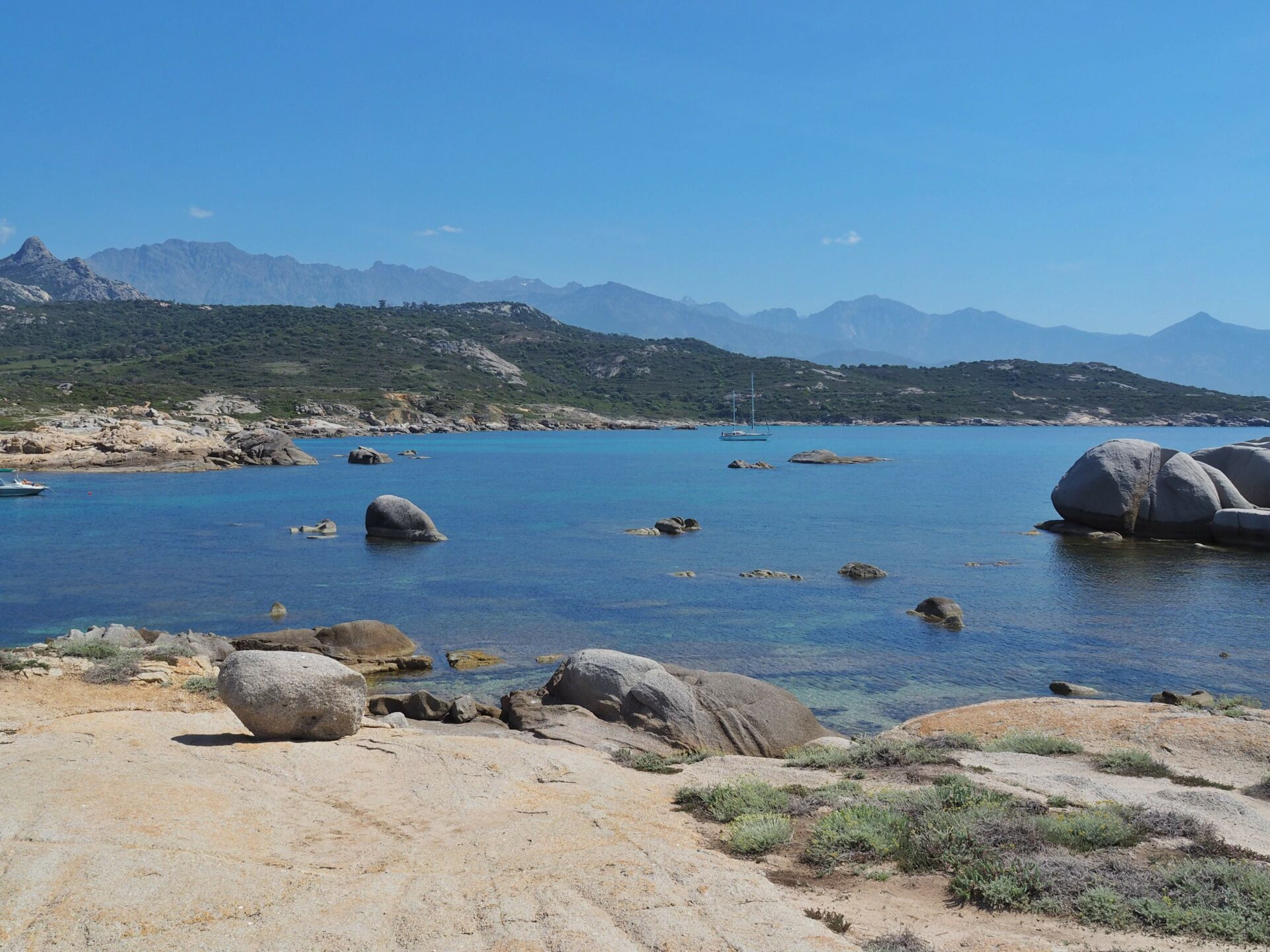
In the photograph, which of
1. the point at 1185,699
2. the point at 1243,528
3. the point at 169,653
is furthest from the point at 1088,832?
the point at 1243,528

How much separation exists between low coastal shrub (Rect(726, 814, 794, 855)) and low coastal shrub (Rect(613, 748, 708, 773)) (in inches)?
128

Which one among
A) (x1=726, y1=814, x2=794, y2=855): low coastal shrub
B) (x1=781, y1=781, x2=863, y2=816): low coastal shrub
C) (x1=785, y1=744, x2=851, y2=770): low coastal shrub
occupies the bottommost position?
(x1=785, y1=744, x2=851, y2=770): low coastal shrub

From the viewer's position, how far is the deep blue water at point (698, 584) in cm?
2542

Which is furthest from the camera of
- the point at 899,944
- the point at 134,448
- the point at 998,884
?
the point at 134,448

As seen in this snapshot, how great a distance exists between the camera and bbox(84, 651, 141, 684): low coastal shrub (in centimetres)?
1917

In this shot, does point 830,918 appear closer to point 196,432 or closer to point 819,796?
point 819,796

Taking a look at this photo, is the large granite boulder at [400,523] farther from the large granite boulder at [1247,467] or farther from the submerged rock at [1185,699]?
the large granite boulder at [1247,467]

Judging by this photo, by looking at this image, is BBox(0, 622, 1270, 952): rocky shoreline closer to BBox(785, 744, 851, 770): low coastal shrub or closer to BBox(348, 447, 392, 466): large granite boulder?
BBox(785, 744, 851, 770): low coastal shrub

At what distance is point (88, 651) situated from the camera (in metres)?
21.0

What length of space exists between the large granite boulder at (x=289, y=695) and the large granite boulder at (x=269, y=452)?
291 ft

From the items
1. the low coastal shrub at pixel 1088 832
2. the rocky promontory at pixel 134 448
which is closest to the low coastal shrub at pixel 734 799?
the low coastal shrub at pixel 1088 832

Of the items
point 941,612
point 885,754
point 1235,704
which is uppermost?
point 885,754

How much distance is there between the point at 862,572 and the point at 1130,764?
2467cm

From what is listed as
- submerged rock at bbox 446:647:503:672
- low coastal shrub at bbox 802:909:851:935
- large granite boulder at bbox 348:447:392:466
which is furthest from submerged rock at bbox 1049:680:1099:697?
large granite boulder at bbox 348:447:392:466
